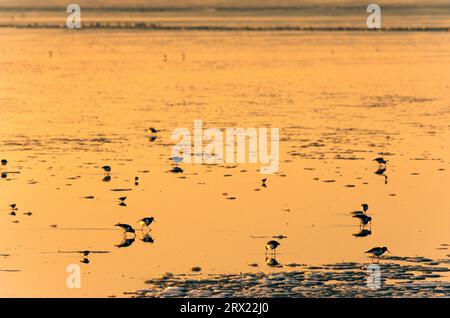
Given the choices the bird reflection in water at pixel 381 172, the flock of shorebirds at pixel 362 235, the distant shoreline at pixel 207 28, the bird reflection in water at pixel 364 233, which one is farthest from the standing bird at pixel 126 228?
the distant shoreline at pixel 207 28

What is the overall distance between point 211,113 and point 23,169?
12.3m

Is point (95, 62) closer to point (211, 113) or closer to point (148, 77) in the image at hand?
point (148, 77)

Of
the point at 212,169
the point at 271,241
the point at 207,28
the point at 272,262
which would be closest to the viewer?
the point at 272,262

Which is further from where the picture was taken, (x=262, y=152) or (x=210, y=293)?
(x=262, y=152)

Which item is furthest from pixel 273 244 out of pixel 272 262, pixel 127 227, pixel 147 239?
pixel 127 227

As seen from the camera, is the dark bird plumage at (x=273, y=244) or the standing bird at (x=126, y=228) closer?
the dark bird plumage at (x=273, y=244)

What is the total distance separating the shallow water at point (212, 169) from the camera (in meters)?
24.5

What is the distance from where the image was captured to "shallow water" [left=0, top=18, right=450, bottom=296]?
80.5ft

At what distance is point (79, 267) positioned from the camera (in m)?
23.5

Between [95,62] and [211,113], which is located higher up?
[95,62]

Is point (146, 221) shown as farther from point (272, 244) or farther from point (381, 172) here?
point (381, 172)

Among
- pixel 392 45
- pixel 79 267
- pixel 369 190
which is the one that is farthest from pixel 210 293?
pixel 392 45

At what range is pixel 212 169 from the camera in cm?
3381

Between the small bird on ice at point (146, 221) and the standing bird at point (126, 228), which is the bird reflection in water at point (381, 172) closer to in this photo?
the small bird on ice at point (146, 221)
